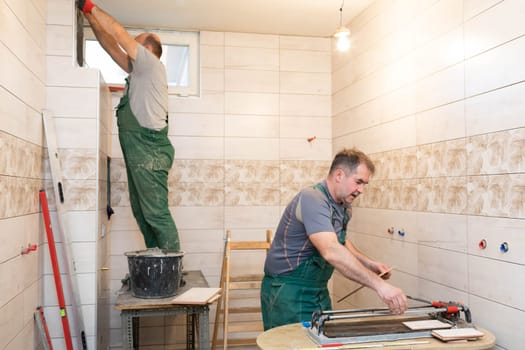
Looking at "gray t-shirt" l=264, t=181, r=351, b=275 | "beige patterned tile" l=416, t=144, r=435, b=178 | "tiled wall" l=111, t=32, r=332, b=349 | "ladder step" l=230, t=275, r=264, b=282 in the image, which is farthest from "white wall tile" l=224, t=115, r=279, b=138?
"gray t-shirt" l=264, t=181, r=351, b=275

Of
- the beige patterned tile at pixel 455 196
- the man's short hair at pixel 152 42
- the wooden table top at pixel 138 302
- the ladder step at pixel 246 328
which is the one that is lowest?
the ladder step at pixel 246 328

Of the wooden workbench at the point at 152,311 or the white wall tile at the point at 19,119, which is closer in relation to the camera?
the white wall tile at the point at 19,119

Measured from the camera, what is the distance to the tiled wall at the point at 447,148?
1.90m

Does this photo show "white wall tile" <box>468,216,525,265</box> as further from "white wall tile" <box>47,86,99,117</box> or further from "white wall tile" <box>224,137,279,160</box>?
"white wall tile" <box>47,86,99,117</box>

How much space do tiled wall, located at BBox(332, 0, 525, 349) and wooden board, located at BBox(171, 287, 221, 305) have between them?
117cm

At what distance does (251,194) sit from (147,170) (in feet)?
4.13

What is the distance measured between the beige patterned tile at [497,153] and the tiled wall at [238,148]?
6.07 ft

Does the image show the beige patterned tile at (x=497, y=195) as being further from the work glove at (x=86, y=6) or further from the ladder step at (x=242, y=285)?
the work glove at (x=86, y=6)

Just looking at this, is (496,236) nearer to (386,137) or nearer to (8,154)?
(386,137)

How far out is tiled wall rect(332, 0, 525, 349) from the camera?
6.25ft

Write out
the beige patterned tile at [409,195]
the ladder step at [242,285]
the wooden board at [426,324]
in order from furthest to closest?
the ladder step at [242,285] < the beige patterned tile at [409,195] < the wooden board at [426,324]

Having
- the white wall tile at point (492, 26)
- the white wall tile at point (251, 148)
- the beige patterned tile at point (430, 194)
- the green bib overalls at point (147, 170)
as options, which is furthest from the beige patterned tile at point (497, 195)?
the white wall tile at point (251, 148)

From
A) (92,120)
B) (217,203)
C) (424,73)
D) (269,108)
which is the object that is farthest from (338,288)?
(92,120)

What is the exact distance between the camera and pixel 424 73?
101 inches
